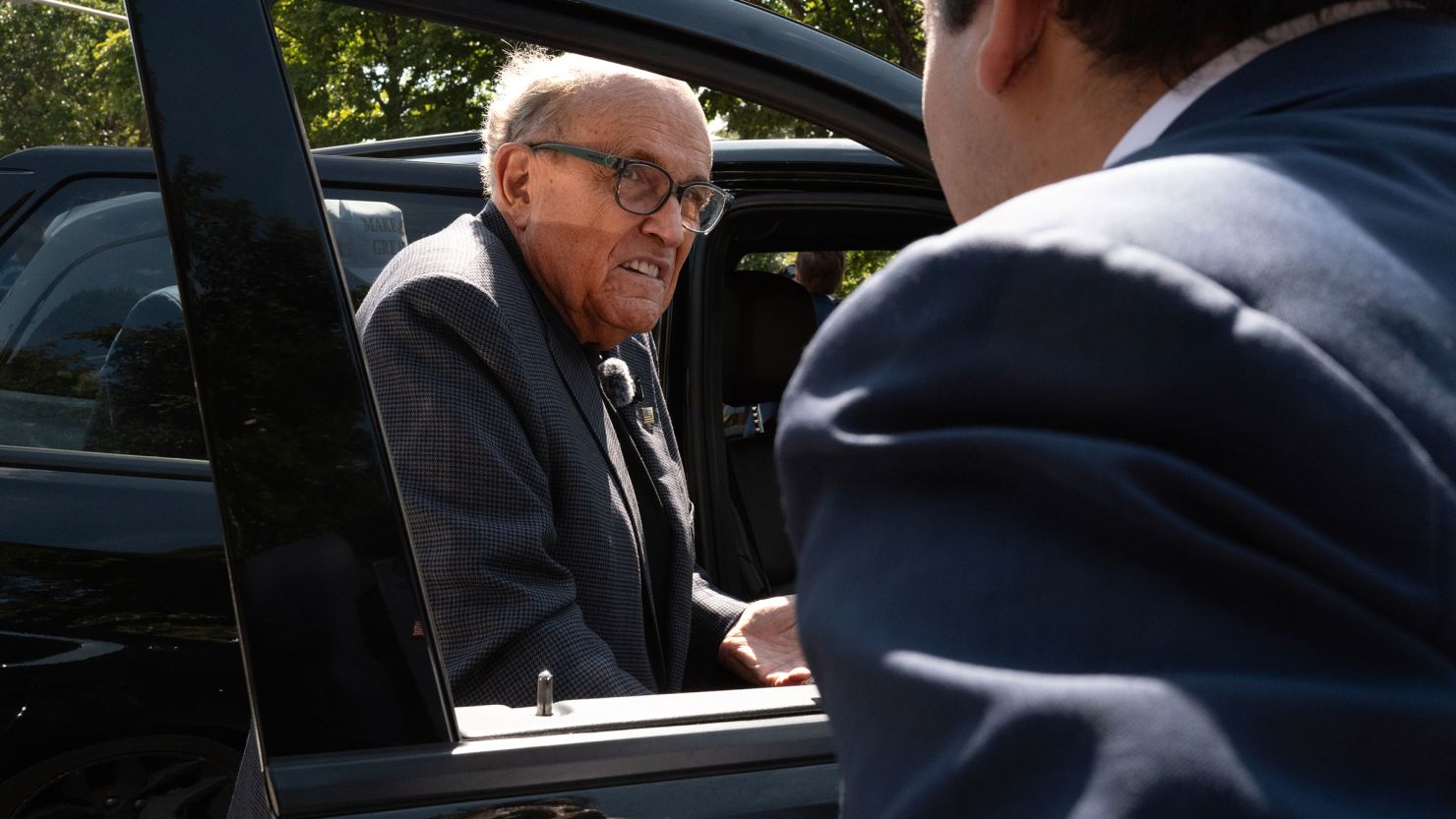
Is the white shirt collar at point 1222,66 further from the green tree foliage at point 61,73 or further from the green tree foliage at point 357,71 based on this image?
the green tree foliage at point 61,73

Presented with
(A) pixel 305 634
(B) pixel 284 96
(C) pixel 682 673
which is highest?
(B) pixel 284 96

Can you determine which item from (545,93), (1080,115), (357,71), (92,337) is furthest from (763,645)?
(357,71)

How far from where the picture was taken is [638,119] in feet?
7.94

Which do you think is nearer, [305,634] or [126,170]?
[305,634]

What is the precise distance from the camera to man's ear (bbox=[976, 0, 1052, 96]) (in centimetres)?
82

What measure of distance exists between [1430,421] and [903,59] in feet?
30.8

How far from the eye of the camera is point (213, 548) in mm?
2619

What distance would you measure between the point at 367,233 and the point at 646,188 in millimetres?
597

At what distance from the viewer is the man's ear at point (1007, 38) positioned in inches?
32.2

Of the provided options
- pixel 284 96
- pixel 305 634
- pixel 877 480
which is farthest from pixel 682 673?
pixel 877 480

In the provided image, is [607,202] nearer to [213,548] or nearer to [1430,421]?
[213,548]

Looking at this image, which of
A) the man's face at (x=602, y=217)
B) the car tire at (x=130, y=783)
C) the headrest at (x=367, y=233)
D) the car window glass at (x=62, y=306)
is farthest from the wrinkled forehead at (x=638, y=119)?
the car tire at (x=130, y=783)

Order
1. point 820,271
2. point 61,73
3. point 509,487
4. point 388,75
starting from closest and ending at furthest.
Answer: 1. point 509,487
2. point 820,271
3. point 388,75
4. point 61,73

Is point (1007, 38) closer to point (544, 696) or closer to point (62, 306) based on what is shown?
point (544, 696)
